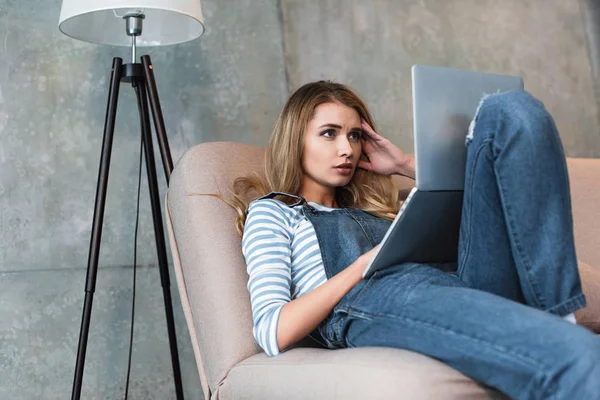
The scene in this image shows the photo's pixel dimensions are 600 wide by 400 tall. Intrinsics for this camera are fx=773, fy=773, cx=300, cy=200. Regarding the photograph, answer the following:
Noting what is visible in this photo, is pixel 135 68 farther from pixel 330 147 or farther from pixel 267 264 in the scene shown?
pixel 267 264

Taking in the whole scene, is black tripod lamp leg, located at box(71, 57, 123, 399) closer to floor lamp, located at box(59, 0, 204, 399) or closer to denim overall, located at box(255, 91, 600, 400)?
floor lamp, located at box(59, 0, 204, 399)

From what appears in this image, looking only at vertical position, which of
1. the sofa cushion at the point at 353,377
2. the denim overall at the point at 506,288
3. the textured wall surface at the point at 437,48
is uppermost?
the textured wall surface at the point at 437,48

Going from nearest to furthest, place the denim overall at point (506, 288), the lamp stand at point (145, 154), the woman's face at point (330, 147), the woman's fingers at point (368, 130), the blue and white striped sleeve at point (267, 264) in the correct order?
the denim overall at point (506, 288)
the blue and white striped sleeve at point (267, 264)
the woman's face at point (330, 147)
the woman's fingers at point (368, 130)
the lamp stand at point (145, 154)

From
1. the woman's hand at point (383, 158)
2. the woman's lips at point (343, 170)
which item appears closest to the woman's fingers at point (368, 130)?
the woman's hand at point (383, 158)

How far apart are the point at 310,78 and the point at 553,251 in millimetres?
1858

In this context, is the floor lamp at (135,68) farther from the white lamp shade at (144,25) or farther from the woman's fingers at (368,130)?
the woman's fingers at (368,130)

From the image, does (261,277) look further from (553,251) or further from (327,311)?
(553,251)

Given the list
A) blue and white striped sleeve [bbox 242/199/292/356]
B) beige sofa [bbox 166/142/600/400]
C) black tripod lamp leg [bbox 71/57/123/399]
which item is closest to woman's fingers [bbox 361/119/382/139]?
beige sofa [bbox 166/142/600/400]

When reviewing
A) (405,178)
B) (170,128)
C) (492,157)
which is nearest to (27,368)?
(170,128)

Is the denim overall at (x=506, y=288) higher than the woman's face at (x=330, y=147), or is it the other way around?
the woman's face at (x=330, y=147)

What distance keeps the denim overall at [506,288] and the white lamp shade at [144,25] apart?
46.9 inches

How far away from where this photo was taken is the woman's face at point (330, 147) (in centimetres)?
214

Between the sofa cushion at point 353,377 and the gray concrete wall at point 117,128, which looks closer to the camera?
the sofa cushion at point 353,377

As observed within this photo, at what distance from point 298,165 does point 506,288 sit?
2.60ft
